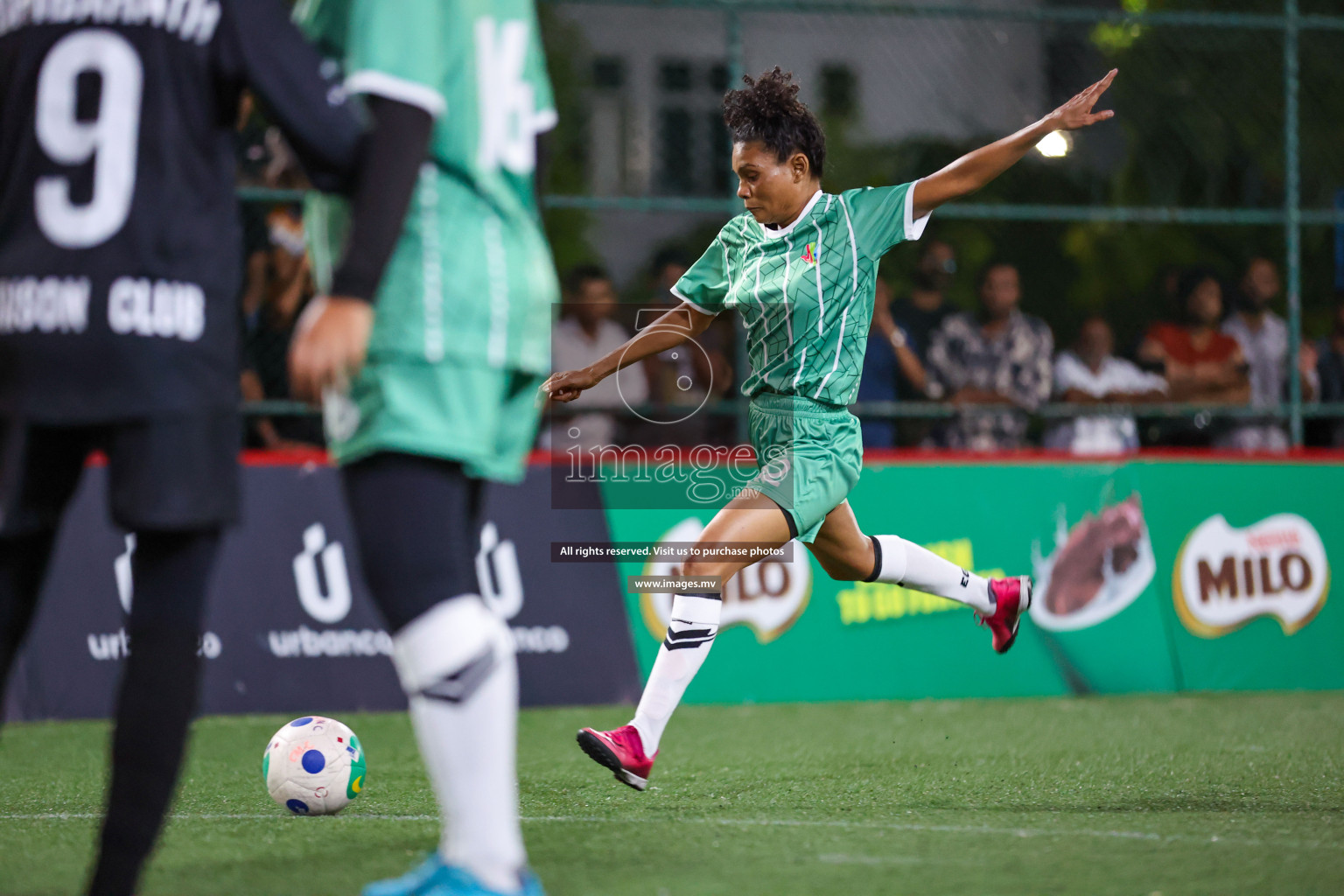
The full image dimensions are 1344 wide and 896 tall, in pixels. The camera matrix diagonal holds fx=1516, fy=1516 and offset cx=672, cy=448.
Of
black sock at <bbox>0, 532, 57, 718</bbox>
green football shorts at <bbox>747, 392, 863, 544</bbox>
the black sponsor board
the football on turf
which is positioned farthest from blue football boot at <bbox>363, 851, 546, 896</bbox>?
the black sponsor board

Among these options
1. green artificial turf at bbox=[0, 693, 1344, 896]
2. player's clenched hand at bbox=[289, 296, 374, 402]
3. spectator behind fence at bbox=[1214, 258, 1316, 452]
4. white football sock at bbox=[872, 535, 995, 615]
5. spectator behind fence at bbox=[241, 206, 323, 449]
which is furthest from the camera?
spectator behind fence at bbox=[1214, 258, 1316, 452]

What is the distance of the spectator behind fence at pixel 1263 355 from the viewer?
8953 mm

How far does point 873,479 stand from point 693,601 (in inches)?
128

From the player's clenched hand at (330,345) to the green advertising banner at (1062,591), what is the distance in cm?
494

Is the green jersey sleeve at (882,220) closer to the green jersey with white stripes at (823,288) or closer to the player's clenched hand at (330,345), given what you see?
the green jersey with white stripes at (823,288)

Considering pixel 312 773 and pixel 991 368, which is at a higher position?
pixel 991 368

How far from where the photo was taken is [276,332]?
25.3 feet

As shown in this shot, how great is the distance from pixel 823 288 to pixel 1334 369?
596cm

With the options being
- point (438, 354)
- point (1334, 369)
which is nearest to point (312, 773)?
point (438, 354)

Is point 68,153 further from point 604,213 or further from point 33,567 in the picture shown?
point 604,213

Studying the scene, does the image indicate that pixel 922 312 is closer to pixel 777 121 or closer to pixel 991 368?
pixel 991 368

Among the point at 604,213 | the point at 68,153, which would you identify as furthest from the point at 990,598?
the point at 604,213

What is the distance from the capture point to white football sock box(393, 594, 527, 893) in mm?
2502

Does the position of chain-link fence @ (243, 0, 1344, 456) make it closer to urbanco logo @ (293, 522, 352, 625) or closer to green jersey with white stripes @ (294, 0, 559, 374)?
urbanco logo @ (293, 522, 352, 625)
